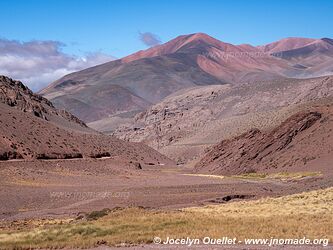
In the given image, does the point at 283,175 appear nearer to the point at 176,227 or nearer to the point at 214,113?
the point at 176,227

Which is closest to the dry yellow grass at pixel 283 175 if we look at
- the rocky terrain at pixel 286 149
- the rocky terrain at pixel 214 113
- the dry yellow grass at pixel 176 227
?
the rocky terrain at pixel 286 149

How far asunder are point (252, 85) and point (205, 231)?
150 m

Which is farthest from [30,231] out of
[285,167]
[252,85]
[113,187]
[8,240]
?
[252,85]

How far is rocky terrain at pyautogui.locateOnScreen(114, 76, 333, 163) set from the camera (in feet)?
408

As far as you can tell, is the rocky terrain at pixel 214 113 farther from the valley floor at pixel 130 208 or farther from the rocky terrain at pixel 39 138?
the valley floor at pixel 130 208

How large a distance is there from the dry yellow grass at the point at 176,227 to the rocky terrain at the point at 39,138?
121ft

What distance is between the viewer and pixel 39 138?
237 ft

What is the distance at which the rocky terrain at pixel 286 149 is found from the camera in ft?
220

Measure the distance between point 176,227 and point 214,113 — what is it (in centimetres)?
13428

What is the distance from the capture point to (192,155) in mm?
118875

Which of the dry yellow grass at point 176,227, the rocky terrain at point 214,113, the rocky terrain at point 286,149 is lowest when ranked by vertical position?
the dry yellow grass at point 176,227

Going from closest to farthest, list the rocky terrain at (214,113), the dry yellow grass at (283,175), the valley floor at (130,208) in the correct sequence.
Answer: the valley floor at (130,208) < the dry yellow grass at (283,175) < the rocky terrain at (214,113)

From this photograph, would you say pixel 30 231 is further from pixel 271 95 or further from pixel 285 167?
pixel 271 95

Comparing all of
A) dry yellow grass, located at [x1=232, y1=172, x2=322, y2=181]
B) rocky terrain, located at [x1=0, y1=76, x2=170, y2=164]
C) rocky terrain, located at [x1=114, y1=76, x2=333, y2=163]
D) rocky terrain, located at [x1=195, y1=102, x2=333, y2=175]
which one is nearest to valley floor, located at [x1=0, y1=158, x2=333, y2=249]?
dry yellow grass, located at [x1=232, y1=172, x2=322, y2=181]
